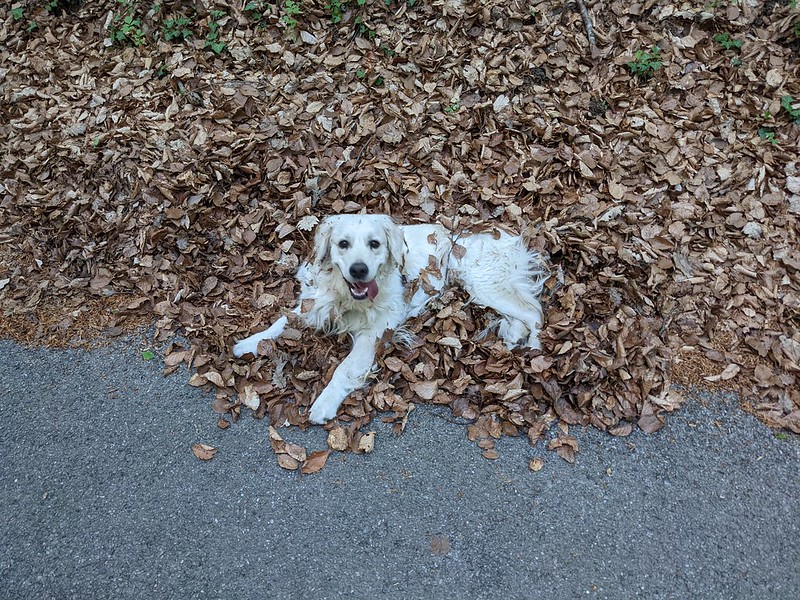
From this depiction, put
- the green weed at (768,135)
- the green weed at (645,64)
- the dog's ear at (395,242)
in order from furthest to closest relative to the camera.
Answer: the green weed at (645,64), the green weed at (768,135), the dog's ear at (395,242)

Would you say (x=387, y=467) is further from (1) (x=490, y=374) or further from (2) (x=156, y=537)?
(2) (x=156, y=537)

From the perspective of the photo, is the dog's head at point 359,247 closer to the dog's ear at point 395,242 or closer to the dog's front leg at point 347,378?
the dog's ear at point 395,242

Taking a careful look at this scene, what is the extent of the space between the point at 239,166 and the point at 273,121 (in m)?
0.55

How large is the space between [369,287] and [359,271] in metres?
0.20

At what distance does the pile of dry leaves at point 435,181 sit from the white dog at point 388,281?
0.13 metres

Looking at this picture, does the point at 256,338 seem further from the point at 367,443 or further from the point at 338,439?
the point at 367,443

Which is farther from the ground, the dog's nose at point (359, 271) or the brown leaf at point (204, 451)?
the dog's nose at point (359, 271)

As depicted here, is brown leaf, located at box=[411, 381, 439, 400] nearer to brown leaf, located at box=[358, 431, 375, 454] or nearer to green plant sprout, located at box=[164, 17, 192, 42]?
brown leaf, located at box=[358, 431, 375, 454]

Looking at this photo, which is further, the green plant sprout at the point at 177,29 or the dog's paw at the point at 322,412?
the green plant sprout at the point at 177,29

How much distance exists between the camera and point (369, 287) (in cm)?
339

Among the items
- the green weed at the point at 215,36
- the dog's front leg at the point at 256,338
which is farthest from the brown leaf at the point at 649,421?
the green weed at the point at 215,36

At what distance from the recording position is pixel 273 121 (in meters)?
4.52

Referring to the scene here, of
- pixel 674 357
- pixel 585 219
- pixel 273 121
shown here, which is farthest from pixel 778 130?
pixel 273 121

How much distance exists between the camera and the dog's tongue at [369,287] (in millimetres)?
3311
